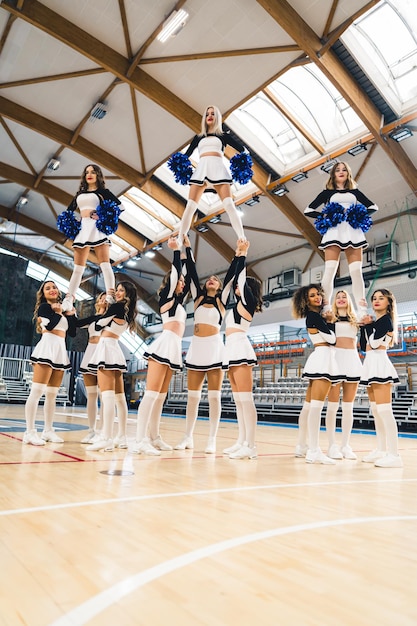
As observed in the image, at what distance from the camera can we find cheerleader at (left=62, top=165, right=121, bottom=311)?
448cm

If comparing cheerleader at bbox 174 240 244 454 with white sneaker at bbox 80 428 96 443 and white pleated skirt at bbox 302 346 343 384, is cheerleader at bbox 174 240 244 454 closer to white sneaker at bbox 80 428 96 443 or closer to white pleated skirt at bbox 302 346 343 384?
white pleated skirt at bbox 302 346 343 384

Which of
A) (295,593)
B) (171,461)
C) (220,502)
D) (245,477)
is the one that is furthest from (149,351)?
(295,593)

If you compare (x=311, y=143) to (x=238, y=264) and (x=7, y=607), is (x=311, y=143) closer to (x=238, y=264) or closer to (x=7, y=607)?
(x=238, y=264)

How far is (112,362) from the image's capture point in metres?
3.95

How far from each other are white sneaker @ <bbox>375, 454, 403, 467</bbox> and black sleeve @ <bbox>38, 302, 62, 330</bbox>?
3067 mm

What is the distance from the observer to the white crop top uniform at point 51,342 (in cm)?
412

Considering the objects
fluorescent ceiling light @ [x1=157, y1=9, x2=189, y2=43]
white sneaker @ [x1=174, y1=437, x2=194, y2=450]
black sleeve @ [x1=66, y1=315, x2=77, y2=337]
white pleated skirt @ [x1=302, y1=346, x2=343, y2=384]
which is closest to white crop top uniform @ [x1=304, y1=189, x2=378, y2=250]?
white pleated skirt @ [x1=302, y1=346, x2=343, y2=384]

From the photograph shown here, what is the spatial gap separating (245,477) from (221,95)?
9421 millimetres

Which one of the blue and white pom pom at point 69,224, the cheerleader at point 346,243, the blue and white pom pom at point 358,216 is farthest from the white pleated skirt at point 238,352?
the blue and white pom pom at point 69,224

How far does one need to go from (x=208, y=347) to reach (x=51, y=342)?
1439 millimetres

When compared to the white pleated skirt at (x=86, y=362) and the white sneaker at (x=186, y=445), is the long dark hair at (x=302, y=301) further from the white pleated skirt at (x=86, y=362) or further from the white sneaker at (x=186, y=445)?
the white pleated skirt at (x=86, y=362)

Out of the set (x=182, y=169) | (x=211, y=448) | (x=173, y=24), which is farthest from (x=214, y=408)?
(x=173, y=24)

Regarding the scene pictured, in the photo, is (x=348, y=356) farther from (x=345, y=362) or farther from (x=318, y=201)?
(x=318, y=201)

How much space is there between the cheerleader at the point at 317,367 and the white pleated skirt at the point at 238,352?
0.49 metres
